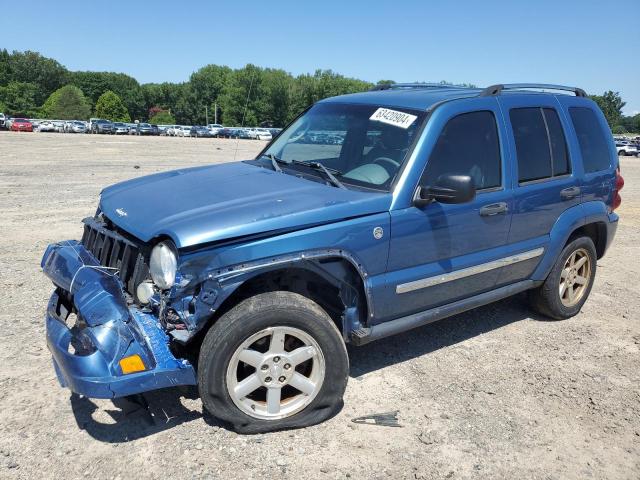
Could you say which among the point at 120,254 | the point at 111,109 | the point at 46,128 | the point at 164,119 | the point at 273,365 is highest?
the point at 120,254

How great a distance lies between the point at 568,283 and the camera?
16.8ft

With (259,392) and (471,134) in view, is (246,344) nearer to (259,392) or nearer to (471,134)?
(259,392)

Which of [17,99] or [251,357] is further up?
[251,357]

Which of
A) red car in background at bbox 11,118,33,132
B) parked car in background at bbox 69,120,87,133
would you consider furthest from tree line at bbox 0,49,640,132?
red car in background at bbox 11,118,33,132

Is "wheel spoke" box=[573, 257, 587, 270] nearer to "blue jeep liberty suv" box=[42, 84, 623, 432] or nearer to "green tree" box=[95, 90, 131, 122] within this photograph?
"blue jeep liberty suv" box=[42, 84, 623, 432]

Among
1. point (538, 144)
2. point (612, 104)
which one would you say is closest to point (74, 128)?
point (538, 144)

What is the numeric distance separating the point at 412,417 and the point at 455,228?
1290 mm

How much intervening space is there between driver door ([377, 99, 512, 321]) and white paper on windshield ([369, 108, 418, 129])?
0.20 metres

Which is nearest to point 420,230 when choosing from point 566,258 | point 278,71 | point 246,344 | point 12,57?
point 246,344

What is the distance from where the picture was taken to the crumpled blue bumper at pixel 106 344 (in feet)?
9.00

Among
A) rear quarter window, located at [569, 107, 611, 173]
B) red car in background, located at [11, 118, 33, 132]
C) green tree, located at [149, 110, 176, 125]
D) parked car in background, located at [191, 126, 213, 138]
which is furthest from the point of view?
green tree, located at [149, 110, 176, 125]

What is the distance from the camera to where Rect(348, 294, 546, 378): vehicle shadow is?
421 cm

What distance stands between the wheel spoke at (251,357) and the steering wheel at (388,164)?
1451mm

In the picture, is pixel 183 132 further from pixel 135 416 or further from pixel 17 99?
pixel 135 416
